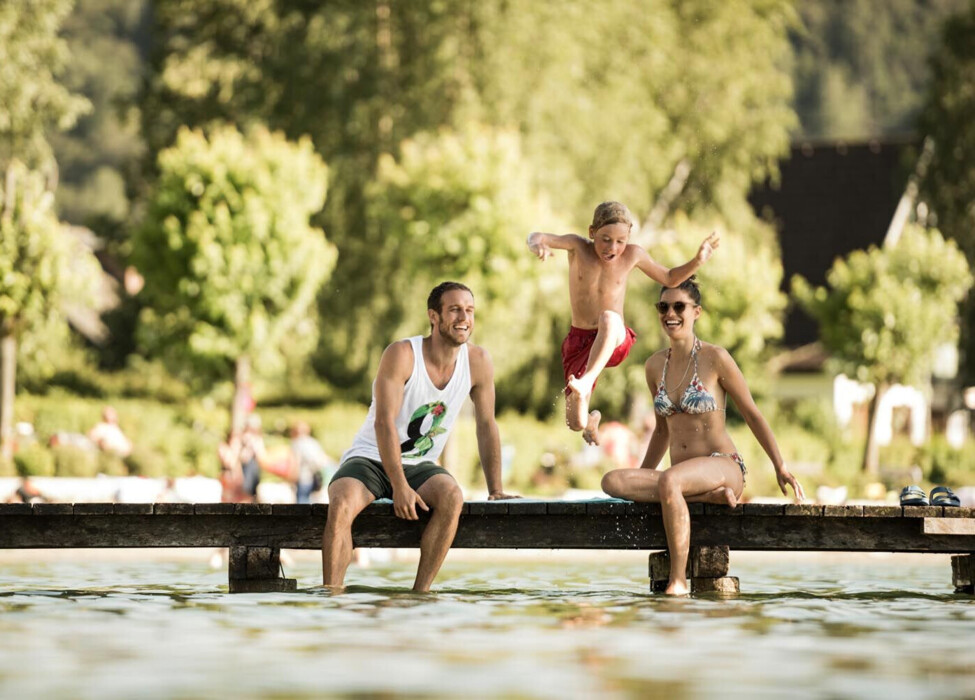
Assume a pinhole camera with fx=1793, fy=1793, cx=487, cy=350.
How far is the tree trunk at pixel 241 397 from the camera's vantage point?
1238 inches

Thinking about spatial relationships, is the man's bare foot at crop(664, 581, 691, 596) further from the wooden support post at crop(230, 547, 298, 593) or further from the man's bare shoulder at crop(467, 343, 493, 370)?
the wooden support post at crop(230, 547, 298, 593)

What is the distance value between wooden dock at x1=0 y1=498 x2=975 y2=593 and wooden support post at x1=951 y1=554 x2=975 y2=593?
1.34ft

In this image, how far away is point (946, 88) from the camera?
168ft

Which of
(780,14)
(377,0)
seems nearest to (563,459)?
(377,0)

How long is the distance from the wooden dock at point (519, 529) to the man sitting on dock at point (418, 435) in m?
0.44

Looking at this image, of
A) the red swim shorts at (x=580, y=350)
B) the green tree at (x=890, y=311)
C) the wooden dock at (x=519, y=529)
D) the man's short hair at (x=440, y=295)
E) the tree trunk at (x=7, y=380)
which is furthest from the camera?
the green tree at (x=890, y=311)

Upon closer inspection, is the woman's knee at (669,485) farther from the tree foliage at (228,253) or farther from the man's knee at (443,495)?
the tree foliage at (228,253)

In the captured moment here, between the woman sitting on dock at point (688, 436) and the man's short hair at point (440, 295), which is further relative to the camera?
the woman sitting on dock at point (688, 436)

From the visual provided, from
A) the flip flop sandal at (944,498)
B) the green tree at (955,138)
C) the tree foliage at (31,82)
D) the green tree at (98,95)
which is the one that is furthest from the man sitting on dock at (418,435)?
the green tree at (98,95)

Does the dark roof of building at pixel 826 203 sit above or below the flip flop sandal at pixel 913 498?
above

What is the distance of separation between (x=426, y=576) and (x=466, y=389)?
3.71ft

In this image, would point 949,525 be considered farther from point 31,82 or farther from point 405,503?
point 31,82

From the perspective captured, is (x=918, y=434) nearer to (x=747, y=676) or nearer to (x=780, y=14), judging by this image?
(x=780, y=14)

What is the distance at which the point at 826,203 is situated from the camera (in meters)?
57.7
